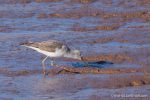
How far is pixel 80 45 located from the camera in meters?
15.4

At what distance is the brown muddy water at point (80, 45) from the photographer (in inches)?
459

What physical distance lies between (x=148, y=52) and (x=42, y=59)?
2.26 m

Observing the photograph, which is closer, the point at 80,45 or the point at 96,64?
the point at 96,64

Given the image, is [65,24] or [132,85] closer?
[132,85]

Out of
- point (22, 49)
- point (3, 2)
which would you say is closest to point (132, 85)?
point (22, 49)

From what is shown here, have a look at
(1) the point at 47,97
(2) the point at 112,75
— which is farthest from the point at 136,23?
(1) the point at 47,97

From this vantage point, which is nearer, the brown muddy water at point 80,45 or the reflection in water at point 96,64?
the brown muddy water at point 80,45

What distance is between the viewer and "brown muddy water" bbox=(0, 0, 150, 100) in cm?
1165

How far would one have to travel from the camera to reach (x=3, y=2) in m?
20.9

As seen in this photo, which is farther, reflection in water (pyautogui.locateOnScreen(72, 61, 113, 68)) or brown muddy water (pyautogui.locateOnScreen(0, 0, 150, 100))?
reflection in water (pyautogui.locateOnScreen(72, 61, 113, 68))

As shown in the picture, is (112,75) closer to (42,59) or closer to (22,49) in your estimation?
(42,59)

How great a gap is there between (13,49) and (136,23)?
156 inches

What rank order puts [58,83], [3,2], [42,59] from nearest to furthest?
[58,83]
[42,59]
[3,2]

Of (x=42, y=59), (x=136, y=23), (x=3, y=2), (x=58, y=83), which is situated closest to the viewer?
(x=58, y=83)
